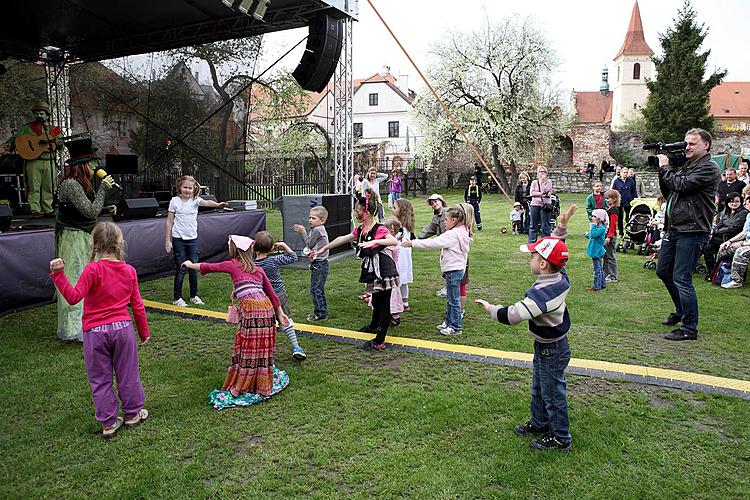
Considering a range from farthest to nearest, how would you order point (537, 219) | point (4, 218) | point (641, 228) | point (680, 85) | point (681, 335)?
point (680, 85)
point (537, 219)
point (641, 228)
point (4, 218)
point (681, 335)

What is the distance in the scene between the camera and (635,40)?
7350 centimetres

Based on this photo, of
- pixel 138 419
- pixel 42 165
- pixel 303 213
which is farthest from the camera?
pixel 42 165

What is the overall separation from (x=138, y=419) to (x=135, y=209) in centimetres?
566

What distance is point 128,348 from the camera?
358 cm

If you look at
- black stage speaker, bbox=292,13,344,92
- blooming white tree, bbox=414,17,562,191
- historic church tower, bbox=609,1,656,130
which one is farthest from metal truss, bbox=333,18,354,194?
historic church tower, bbox=609,1,656,130

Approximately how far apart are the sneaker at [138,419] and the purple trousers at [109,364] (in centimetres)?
7

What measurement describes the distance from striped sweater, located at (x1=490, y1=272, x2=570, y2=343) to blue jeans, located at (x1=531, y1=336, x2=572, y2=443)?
2.8 inches

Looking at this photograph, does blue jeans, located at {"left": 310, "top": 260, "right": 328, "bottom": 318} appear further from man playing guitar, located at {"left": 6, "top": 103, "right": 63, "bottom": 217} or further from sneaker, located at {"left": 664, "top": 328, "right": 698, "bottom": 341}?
man playing guitar, located at {"left": 6, "top": 103, "right": 63, "bottom": 217}

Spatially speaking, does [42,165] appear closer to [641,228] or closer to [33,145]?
[33,145]

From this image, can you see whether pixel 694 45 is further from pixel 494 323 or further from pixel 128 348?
pixel 128 348

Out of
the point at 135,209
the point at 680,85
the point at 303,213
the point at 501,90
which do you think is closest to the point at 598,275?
the point at 303,213

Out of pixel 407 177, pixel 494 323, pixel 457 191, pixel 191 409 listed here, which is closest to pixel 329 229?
pixel 494 323

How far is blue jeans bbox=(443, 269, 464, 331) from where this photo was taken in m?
5.54

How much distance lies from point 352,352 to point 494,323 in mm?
1826
